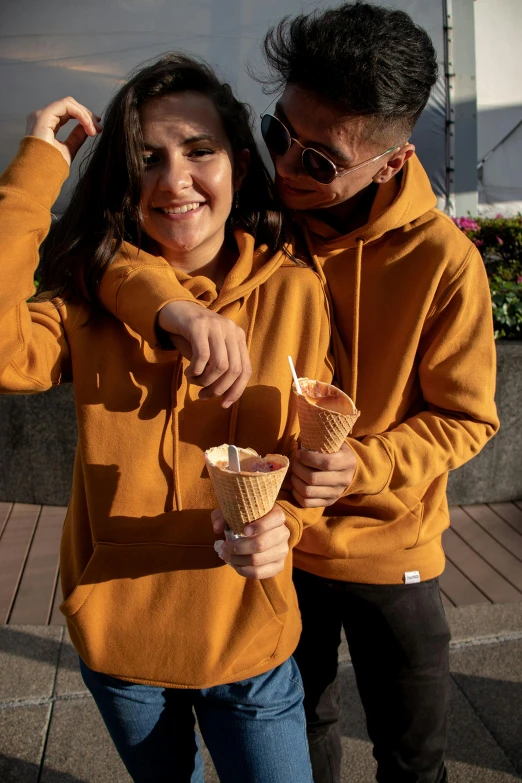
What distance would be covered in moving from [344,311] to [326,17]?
2.35ft

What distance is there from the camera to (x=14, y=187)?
1.62 metres

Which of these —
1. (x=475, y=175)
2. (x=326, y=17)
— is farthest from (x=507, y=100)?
(x=326, y=17)

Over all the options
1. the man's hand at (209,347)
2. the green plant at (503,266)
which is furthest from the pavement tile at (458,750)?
the green plant at (503,266)

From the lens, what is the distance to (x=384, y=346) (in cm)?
193

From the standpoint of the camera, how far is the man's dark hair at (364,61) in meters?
1.76

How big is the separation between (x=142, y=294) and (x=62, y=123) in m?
0.48

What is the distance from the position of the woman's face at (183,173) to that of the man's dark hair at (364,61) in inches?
10.7

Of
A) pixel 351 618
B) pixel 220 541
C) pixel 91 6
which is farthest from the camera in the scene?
A: pixel 91 6

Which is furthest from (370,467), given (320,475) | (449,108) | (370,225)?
(449,108)

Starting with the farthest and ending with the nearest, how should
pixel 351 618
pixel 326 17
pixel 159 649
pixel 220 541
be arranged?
→ pixel 351 618 < pixel 326 17 < pixel 159 649 < pixel 220 541

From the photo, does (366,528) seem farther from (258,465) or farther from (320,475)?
(258,465)

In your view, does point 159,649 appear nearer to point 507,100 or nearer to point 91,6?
point 91,6

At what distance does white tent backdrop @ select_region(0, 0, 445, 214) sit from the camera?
8109 millimetres

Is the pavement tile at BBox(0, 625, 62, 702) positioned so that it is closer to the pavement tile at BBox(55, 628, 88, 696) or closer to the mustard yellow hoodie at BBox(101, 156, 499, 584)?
the pavement tile at BBox(55, 628, 88, 696)
